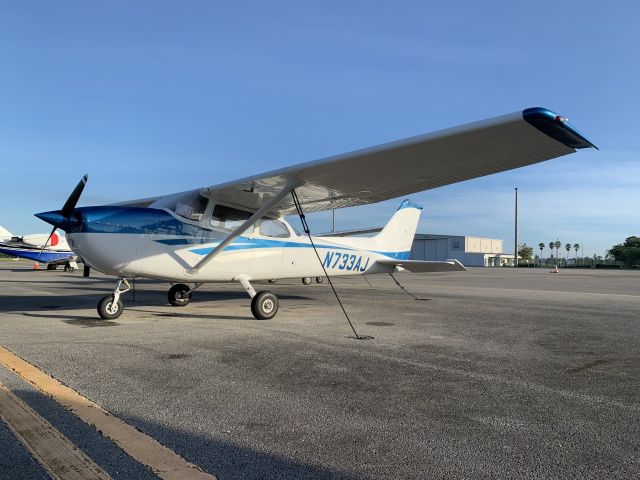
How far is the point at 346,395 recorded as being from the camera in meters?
4.00

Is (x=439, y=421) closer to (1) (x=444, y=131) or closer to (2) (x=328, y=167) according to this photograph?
(1) (x=444, y=131)

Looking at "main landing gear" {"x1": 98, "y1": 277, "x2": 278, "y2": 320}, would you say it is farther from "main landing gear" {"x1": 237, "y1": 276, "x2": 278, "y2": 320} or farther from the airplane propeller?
the airplane propeller

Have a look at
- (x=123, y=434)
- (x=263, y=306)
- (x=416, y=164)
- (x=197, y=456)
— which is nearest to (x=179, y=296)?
(x=263, y=306)

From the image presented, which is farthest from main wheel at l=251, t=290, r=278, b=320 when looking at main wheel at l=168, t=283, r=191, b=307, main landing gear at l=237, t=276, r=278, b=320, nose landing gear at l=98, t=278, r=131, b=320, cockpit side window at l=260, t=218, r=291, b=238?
main wheel at l=168, t=283, r=191, b=307

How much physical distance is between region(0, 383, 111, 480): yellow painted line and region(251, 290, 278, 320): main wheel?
17.0ft

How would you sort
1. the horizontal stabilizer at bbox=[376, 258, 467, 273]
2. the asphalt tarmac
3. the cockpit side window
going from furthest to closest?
the horizontal stabilizer at bbox=[376, 258, 467, 273]
the cockpit side window
the asphalt tarmac

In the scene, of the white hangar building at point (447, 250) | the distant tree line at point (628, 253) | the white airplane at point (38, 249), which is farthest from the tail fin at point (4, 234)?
the distant tree line at point (628, 253)

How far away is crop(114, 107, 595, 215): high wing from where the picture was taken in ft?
19.9

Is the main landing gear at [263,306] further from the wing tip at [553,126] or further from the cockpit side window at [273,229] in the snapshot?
the wing tip at [553,126]

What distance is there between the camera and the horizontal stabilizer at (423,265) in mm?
12078

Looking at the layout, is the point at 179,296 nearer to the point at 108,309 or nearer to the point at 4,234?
the point at 108,309

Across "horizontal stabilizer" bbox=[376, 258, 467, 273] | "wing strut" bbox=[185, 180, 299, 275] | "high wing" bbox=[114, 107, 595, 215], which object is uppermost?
"high wing" bbox=[114, 107, 595, 215]

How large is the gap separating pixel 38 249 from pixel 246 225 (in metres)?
31.5

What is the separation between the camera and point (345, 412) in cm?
356
